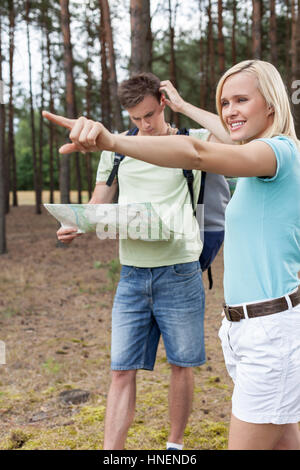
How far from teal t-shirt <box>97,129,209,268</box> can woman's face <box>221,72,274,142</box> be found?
0.92 metres

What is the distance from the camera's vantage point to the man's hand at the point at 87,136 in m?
1.41

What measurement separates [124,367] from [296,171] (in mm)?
1595

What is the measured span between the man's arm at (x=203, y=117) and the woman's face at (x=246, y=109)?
2.50ft

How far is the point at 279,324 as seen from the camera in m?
1.70

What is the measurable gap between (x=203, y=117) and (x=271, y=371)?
1482 mm

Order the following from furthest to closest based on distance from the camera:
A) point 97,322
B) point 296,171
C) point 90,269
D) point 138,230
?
point 90,269 → point 97,322 → point 138,230 → point 296,171

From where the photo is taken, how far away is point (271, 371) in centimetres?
168

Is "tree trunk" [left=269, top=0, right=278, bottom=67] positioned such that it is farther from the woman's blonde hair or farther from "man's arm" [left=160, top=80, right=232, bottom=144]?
the woman's blonde hair

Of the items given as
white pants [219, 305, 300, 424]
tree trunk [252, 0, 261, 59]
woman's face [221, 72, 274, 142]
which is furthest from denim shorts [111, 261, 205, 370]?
tree trunk [252, 0, 261, 59]

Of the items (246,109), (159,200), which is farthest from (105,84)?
(246,109)

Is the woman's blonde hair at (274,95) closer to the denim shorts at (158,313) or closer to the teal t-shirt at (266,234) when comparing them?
the teal t-shirt at (266,234)
